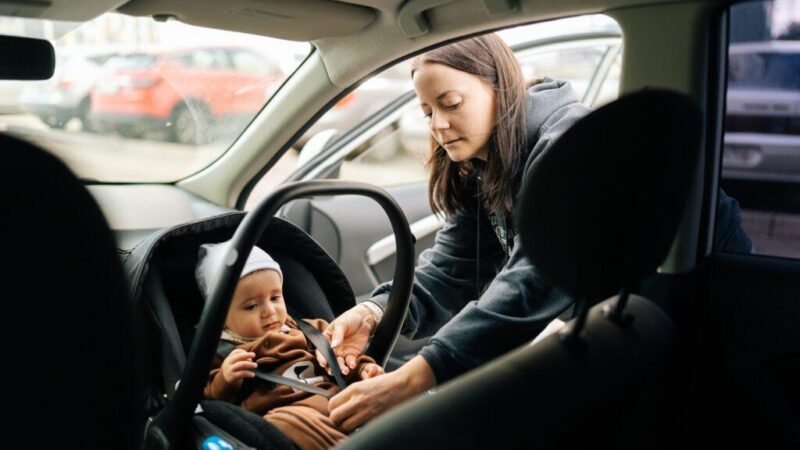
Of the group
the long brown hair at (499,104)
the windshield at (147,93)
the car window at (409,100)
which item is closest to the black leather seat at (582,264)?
the long brown hair at (499,104)

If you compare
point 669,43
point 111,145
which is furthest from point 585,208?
point 111,145

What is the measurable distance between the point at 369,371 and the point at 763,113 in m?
1.13

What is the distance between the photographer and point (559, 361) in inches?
A: 42.0

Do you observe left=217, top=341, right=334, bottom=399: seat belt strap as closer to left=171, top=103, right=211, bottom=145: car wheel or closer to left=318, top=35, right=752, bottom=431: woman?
left=318, top=35, right=752, bottom=431: woman

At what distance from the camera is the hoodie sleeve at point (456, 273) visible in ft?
7.47

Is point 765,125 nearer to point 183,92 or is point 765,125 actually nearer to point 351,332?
point 351,332

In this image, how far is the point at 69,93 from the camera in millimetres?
3602

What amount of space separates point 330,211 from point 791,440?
6.99 ft

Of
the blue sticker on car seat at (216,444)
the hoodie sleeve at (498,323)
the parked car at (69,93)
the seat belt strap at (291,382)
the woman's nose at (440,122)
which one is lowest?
the seat belt strap at (291,382)

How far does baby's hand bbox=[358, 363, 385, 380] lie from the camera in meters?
1.88

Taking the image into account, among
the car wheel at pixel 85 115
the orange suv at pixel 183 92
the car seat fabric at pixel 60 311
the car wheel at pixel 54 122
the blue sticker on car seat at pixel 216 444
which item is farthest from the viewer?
the car wheel at pixel 85 115

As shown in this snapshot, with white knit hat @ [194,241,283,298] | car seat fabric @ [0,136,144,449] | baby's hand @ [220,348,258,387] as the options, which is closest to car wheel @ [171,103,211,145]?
white knit hat @ [194,241,283,298]

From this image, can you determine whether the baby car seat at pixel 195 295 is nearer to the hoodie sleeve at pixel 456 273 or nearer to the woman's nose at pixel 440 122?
the hoodie sleeve at pixel 456 273

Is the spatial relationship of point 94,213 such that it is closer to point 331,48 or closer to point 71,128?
point 331,48
